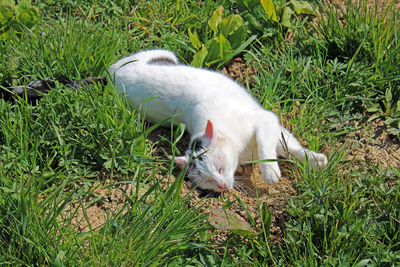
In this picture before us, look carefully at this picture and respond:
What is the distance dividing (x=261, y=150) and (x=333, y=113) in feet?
2.32

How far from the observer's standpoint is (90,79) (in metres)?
3.41

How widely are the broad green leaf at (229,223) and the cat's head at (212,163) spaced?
0.92ft

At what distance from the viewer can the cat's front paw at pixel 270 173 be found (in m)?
2.91

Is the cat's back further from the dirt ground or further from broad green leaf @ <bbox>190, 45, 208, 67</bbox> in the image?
the dirt ground

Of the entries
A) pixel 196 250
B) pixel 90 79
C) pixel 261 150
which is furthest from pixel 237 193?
pixel 90 79

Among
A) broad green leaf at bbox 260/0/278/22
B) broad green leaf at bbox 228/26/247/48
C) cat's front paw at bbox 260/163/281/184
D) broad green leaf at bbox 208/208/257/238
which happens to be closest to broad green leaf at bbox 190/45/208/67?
broad green leaf at bbox 228/26/247/48

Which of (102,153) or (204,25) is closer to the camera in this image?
(102,153)

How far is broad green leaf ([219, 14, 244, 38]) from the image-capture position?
3861mm

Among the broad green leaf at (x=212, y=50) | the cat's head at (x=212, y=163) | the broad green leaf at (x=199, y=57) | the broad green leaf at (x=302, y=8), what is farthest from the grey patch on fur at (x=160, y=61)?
the broad green leaf at (x=302, y=8)

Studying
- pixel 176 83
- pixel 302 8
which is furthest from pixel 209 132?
pixel 302 8

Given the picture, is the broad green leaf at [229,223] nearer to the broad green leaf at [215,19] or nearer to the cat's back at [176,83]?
the cat's back at [176,83]

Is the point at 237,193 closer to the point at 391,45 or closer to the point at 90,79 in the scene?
the point at 90,79

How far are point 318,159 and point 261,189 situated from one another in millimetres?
436

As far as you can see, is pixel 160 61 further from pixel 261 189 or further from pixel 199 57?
pixel 261 189
